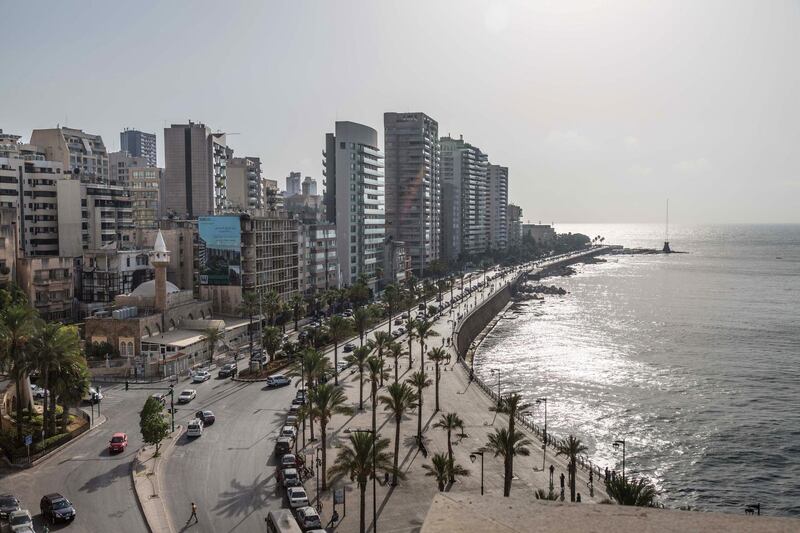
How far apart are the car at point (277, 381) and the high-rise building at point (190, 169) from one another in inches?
3451

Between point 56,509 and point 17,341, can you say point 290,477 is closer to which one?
point 56,509

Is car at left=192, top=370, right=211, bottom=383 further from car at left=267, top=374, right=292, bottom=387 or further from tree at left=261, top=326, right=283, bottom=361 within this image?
tree at left=261, top=326, right=283, bottom=361

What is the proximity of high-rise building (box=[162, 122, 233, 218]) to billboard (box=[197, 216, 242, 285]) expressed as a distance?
46.0 metres

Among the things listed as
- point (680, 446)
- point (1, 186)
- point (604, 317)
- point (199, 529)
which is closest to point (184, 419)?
point (199, 529)

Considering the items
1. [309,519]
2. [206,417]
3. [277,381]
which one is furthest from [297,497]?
[277,381]

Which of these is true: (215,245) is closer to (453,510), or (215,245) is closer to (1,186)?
(1,186)

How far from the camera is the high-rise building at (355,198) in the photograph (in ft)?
509

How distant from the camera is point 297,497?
42.5 metres

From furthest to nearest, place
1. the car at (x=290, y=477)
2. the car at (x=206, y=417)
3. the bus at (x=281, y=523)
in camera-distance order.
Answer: the car at (x=206, y=417)
the car at (x=290, y=477)
the bus at (x=281, y=523)

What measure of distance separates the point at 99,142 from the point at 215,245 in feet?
299

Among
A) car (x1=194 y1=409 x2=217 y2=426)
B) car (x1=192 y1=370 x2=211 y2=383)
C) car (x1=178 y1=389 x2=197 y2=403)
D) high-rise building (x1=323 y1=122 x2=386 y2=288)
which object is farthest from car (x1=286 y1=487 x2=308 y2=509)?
high-rise building (x1=323 y1=122 x2=386 y2=288)

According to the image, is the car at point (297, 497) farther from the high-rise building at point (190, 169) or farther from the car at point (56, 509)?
the high-rise building at point (190, 169)

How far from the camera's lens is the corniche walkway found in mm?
43469

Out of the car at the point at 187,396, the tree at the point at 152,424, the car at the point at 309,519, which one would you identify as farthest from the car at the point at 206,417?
the car at the point at 309,519
